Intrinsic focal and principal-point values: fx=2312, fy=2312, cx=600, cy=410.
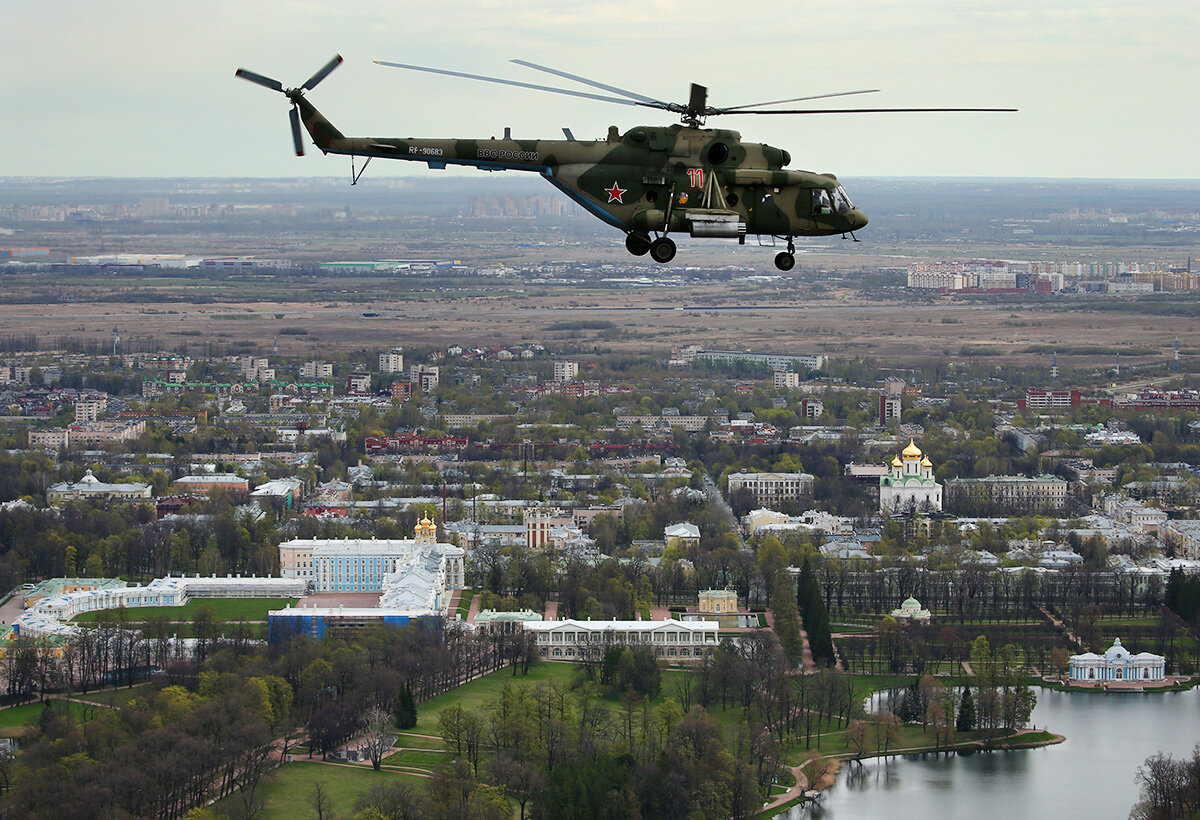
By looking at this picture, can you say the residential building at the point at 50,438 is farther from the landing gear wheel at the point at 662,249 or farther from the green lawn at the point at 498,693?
the landing gear wheel at the point at 662,249

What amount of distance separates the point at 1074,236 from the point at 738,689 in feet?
524

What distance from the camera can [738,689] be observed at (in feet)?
136

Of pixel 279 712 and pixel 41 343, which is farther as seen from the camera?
pixel 41 343

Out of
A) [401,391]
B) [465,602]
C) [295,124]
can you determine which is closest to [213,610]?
[465,602]

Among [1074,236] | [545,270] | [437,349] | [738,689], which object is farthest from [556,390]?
[1074,236]

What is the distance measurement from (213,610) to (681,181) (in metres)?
31.1

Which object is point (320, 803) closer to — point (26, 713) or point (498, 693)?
point (26, 713)

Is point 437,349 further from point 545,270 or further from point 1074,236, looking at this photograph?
point 1074,236

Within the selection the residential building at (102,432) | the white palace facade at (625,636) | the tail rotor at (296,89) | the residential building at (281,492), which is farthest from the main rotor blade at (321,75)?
the residential building at (102,432)

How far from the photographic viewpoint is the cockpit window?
20.0m

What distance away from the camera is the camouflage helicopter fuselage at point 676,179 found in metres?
19.4

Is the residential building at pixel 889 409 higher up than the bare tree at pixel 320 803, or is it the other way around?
the residential building at pixel 889 409

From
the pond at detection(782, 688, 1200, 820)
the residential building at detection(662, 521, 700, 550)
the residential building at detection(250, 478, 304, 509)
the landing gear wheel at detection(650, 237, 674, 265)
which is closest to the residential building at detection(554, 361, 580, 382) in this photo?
the residential building at detection(250, 478, 304, 509)

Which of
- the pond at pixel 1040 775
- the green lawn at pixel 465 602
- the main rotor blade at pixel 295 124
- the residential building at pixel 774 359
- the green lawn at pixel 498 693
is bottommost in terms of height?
the pond at pixel 1040 775
